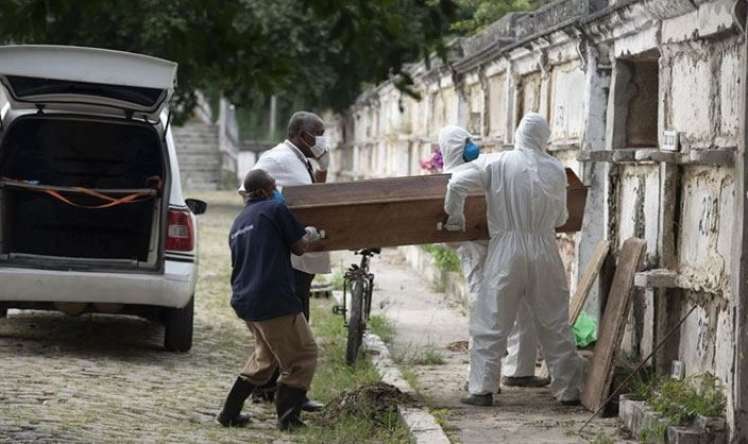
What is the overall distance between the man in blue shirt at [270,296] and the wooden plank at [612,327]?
5.77ft

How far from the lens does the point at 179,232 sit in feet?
39.2

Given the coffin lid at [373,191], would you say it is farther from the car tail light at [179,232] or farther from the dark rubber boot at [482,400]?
the car tail light at [179,232]

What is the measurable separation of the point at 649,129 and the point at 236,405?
3.71 meters

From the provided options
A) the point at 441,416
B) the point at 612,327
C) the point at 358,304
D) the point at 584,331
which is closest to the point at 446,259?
the point at 358,304

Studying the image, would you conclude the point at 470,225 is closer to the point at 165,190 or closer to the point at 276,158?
the point at 276,158

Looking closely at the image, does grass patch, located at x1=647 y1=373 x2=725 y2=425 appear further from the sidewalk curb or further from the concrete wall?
the sidewalk curb

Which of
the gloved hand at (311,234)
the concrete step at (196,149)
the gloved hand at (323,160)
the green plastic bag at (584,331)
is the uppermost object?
the concrete step at (196,149)

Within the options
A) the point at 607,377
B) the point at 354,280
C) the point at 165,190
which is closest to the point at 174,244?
the point at 165,190

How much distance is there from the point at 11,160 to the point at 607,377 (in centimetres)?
518

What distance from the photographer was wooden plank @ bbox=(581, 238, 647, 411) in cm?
965

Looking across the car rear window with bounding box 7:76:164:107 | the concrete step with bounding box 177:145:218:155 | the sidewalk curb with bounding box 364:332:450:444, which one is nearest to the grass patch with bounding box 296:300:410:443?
the sidewalk curb with bounding box 364:332:450:444

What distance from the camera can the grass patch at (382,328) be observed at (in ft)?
45.3

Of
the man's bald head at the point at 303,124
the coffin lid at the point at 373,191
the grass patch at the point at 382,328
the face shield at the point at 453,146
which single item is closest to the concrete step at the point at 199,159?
the grass patch at the point at 382,328

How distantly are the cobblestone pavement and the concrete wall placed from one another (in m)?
2.54
